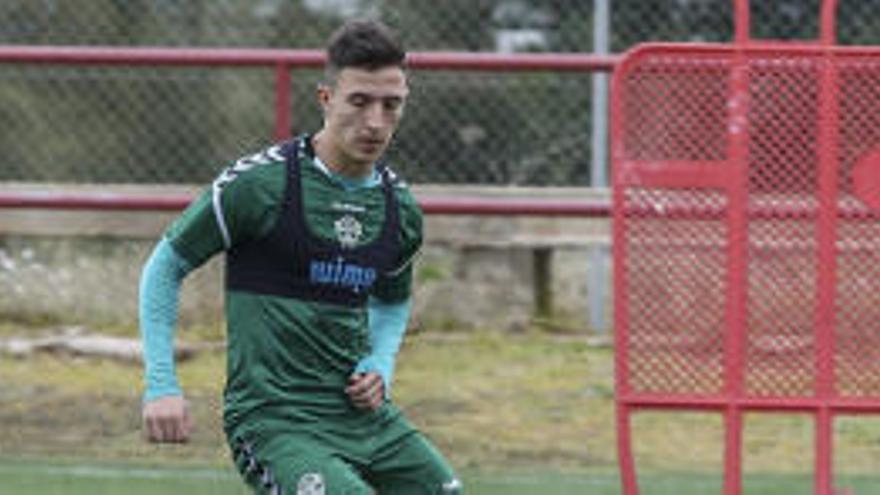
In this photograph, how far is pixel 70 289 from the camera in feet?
33.2

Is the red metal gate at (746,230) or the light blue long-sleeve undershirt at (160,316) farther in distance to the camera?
the red metal gate at (746,230)

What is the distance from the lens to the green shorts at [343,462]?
453cm

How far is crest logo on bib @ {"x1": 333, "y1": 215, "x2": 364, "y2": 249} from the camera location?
4.75 m

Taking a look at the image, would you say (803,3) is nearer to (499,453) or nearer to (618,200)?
(499,453)

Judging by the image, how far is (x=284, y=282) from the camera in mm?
4711

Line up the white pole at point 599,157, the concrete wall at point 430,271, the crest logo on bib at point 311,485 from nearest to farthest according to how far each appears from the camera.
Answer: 1. the crest logo on bib at point 311,485
2. the white pole at point 599,157
3. the concrete wall at point 430,271

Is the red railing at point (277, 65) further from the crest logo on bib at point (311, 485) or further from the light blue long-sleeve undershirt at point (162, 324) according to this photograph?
the crest logo on bib at point (311, 485)

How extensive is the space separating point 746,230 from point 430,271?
4.10 metres

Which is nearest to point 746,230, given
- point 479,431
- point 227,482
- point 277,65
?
point 227,482

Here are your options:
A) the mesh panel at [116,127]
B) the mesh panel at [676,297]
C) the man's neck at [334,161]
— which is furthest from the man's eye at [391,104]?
the mesh panel at [116,127]

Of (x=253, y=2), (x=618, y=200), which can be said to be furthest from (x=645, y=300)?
(x=253, y=2)

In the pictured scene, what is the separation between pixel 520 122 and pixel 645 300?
4093 mm

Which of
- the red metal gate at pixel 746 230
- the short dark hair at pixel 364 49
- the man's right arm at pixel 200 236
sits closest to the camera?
the man's right arm at pixel 200 236

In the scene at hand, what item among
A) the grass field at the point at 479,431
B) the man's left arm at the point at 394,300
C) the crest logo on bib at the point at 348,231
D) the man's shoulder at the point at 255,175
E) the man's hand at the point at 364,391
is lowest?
the grass field at the point at 479,431
